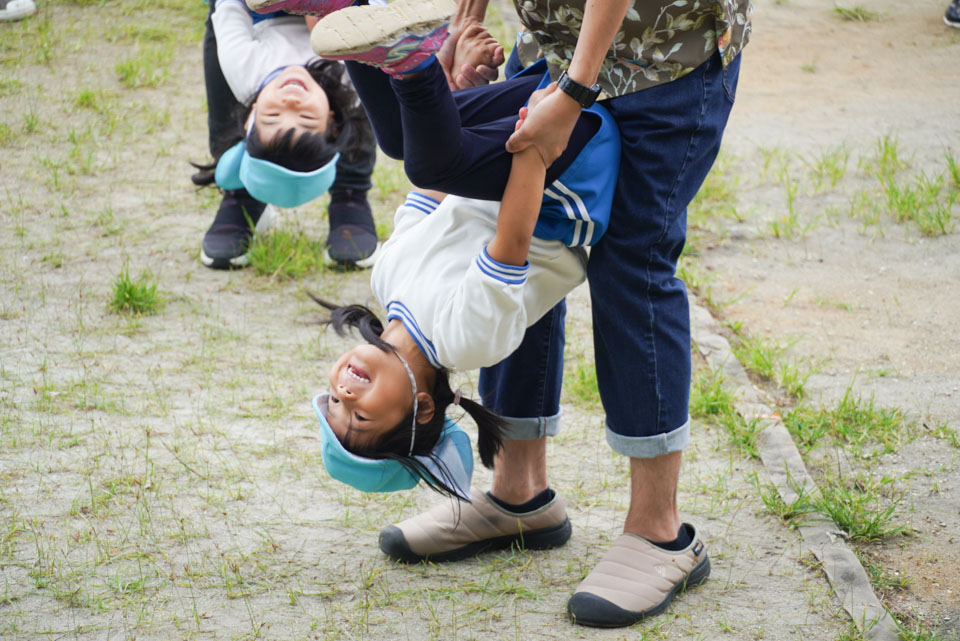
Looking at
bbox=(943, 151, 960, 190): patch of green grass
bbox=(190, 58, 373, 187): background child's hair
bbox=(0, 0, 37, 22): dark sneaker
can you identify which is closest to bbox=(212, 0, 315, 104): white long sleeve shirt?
bbox=(190, 58, 373, 187): background child's hair

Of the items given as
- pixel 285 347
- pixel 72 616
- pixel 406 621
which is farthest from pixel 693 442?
pixel 72 616

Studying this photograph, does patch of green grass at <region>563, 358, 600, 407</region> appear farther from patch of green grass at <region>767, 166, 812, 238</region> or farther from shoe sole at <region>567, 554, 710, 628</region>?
patch of green grass at <region>767, 166, 812, 238</region>

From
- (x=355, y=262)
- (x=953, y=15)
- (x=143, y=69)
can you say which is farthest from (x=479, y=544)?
(x=953, y=15)

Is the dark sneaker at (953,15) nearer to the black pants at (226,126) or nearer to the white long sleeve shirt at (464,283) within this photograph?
the black pants at (226,126)

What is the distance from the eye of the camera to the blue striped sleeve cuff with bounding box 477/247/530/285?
1.76 metres

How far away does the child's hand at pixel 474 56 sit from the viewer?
2148mm

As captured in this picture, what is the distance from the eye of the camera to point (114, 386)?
9.52 feet

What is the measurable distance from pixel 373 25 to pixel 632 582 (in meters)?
1.18

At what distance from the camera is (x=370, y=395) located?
76.6 inches

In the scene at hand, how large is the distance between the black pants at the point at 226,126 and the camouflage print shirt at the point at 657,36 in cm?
192

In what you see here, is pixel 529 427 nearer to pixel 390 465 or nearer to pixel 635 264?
pixel 390 465

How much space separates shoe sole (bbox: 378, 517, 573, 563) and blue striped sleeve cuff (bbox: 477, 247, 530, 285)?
75cm

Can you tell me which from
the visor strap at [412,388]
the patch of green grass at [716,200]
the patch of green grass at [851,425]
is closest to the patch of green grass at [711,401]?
the patch of green grass at [851,425]

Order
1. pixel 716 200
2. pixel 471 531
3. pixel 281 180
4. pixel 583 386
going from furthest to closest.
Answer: pixel 716 200
pixel 281 180
pixel 583 386
pixel 471 531
